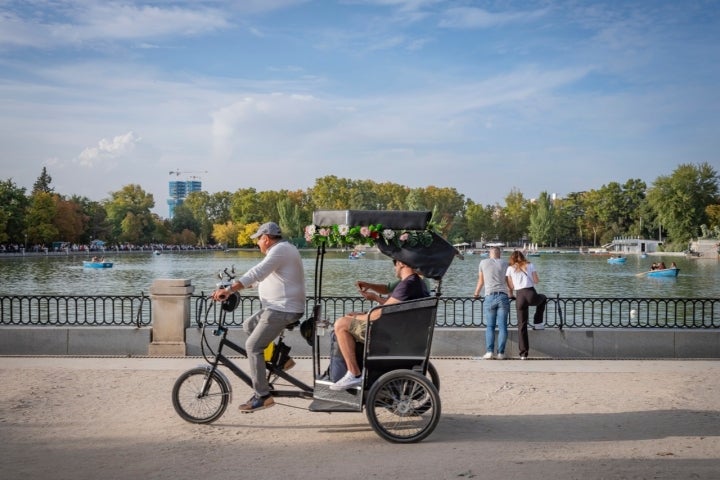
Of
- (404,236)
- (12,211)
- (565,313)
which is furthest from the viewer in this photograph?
(12,211)

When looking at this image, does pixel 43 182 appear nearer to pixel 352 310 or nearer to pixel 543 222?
pixel 543 222

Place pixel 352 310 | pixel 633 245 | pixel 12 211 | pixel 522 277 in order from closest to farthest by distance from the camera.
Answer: pixel 522 277 → pixel 352 310 → pixel 12 211 → pixel 633 245

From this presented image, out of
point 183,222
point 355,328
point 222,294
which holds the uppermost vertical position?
point 183,222

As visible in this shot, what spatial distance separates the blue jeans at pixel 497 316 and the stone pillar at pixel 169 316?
4.92m

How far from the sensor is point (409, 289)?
A: 286 inches

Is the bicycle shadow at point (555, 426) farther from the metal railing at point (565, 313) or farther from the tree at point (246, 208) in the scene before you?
the tree at point (246, 208)

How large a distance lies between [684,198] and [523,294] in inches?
4429

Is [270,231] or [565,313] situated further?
[565,313]

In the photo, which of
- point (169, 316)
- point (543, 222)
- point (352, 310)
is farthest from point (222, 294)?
point (543, 222)

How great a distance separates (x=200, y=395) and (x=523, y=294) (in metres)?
6.52

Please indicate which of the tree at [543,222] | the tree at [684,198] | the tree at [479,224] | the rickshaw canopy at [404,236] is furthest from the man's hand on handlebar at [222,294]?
the tree at [479,224]

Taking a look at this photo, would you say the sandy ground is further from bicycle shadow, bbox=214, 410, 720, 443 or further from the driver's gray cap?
the driver's gray cap

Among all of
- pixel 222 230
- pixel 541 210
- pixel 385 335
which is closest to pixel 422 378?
pixel 385 335

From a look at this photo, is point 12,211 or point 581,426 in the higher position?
point 12,211
